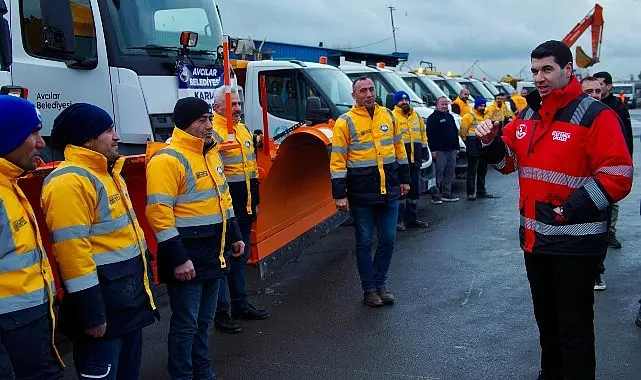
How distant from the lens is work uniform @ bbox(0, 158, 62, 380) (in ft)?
8.34

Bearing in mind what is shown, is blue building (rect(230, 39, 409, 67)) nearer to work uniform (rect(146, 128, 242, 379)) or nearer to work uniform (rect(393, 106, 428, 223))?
work uniform (rect(393, 106, 428, 223))

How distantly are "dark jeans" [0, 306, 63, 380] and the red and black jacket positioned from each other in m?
2.54

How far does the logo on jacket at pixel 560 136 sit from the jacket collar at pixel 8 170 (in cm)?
265

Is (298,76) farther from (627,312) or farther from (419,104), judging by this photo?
(627,312)

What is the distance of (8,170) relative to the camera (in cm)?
262

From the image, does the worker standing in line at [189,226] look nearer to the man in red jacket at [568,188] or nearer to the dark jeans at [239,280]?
the dark jeans at [239,280]

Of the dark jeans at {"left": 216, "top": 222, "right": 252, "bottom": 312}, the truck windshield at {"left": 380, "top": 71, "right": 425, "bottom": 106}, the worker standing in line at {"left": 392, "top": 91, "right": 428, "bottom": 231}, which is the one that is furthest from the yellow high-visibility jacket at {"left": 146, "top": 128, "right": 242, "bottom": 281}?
the truck windshield at {"left": 380, "top": 71, "right": 425, "bottom": 106}

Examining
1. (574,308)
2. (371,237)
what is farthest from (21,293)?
(371,237)

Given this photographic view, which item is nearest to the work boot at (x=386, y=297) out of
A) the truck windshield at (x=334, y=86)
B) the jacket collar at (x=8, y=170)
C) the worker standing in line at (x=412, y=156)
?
the worker standing in line at (x=412, y=156)

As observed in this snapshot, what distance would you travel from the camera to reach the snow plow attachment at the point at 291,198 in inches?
238

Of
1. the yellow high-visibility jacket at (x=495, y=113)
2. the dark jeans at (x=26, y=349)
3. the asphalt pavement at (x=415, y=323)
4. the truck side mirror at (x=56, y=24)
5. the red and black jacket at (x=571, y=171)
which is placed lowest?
the asphalt pavement at (x=415, y=323)

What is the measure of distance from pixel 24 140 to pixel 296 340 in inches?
114

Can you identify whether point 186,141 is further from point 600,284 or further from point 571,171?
point 600,284

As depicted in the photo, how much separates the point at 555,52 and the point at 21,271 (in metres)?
2.86
